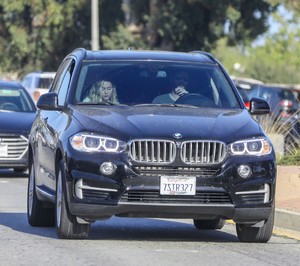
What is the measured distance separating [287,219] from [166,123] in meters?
2.67

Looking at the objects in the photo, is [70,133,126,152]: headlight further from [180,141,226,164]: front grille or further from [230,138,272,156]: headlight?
[230,138,272,156]: headlight

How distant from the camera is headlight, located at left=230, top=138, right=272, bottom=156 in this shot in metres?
10.0

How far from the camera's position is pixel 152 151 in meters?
9.88

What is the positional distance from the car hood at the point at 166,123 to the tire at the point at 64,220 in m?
0.55

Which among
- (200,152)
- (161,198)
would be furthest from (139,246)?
(200,152)

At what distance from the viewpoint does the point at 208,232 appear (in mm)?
11969

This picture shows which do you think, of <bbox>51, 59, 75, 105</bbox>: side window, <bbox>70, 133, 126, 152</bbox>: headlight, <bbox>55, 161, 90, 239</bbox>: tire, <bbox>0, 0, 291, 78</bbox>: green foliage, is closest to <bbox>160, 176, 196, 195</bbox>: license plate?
<bbox>70, 133, 126, 152</bbox>: headlight

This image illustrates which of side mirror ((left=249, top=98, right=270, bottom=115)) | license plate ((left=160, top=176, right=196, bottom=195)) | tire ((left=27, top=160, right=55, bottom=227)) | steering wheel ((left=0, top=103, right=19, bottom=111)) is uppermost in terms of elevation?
side mirror ((left=249, top=98, right=270, bottom=115))

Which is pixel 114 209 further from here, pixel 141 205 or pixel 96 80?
pixel 96 80

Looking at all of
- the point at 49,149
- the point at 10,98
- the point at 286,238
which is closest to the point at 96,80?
the point at 49,149

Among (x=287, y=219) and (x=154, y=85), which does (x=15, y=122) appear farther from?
(x=154, y=85)

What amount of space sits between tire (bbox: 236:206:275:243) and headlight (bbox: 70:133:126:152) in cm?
162

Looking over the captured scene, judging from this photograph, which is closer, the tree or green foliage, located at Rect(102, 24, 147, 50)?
the tree

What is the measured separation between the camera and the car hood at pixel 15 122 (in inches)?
745
